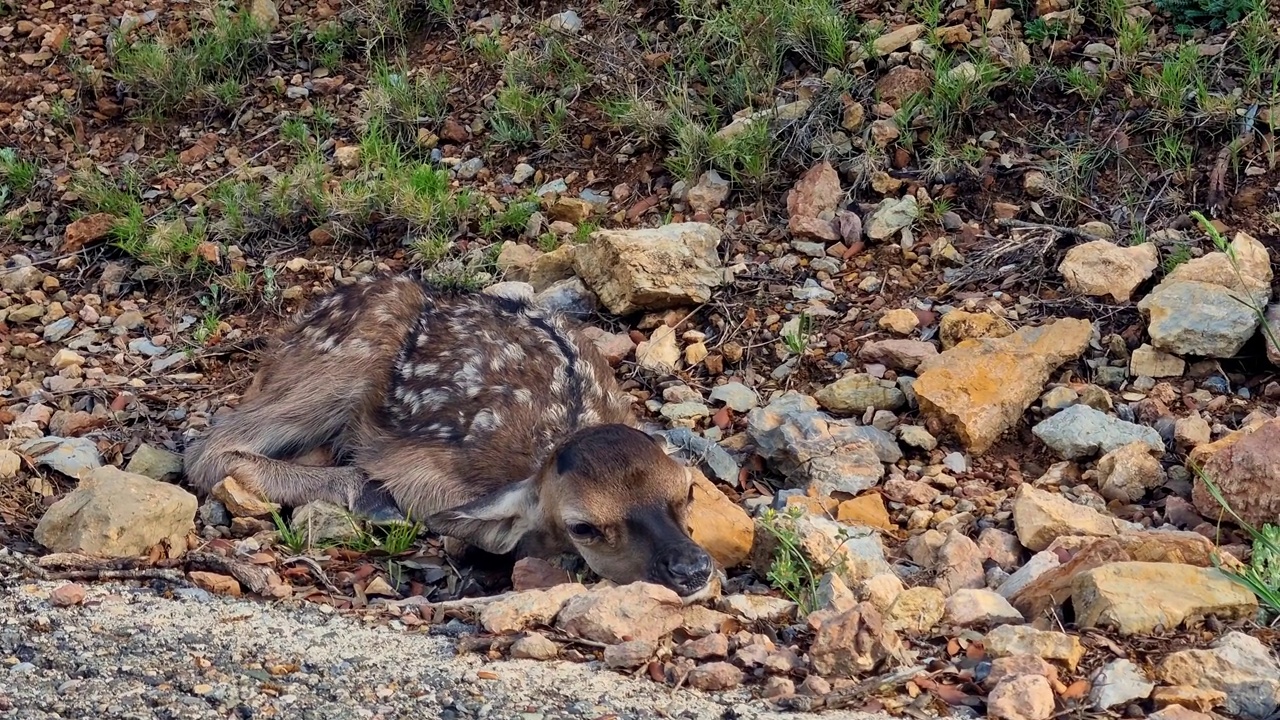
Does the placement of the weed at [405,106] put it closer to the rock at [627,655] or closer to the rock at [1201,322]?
the rock at [1201,322]

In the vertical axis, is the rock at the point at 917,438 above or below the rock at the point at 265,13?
below

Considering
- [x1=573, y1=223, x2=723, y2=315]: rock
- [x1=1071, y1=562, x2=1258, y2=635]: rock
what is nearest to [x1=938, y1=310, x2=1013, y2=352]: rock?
[x1=573, y1=223, x2=723, y2=315]: rock

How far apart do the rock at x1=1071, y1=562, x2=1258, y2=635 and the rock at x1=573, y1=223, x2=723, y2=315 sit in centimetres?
292

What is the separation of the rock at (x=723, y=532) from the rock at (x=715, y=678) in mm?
1288

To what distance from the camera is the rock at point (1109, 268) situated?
250 inches

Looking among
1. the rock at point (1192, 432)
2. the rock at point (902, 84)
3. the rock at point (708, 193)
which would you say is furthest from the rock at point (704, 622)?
the rock at point (902, 84)

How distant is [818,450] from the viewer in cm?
566

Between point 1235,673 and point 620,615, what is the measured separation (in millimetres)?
1648

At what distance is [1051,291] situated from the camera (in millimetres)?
6562

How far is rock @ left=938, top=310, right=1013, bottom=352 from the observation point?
6.26 metres

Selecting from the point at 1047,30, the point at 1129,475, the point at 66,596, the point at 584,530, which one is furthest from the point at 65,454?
the point at 1047,30

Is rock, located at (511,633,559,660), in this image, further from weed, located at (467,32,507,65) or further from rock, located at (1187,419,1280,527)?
weed, located at (467,32,507,65)

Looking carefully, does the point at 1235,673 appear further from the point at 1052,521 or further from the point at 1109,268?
the point at 1109,268

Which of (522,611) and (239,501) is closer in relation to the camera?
(522,611)
